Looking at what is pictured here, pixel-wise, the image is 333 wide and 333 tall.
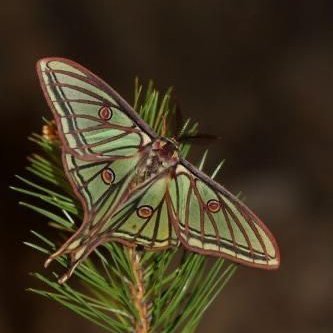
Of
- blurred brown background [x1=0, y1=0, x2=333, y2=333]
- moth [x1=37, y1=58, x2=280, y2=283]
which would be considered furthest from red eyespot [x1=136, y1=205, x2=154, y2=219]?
blurred brown background [x1=0, y1=0, x2=333, y2=333]

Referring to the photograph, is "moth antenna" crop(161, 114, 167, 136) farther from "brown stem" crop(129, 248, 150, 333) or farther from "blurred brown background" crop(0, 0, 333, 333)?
"blurred brown background" crop(0, 0, 333, 333)

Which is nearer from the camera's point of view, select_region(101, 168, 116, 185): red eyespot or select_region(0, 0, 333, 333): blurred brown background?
select_region(101, 168, 116, 185): red eyespot

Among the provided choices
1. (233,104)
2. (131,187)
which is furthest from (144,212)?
(233,104)

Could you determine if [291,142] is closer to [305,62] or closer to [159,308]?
[305,62]

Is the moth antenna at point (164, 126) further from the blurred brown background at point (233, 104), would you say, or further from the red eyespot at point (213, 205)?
the blurred brown background at point (233, 104)

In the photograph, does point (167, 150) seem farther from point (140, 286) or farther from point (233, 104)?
point (233, 104)

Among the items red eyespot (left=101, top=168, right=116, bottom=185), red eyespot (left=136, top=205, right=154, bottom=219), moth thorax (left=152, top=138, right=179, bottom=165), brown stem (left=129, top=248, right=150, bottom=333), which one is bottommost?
brown stem (left=129, top=248, right=150, bottom=333)

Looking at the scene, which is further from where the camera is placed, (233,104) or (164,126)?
(233,104)
